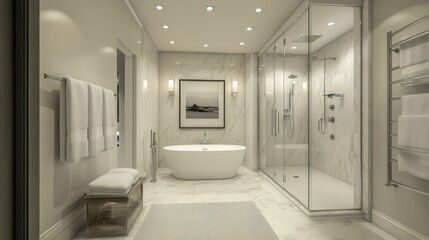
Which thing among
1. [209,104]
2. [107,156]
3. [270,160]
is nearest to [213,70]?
[209,104]

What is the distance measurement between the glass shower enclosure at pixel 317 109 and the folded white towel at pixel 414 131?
733mm

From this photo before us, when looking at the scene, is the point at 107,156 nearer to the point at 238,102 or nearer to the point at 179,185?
the point at 179,185

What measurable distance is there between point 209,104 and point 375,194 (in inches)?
146

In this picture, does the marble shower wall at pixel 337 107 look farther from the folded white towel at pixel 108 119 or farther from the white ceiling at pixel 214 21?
the folded white towel at pixel 108 119

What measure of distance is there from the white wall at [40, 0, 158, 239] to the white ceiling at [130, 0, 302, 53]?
741 millimetres

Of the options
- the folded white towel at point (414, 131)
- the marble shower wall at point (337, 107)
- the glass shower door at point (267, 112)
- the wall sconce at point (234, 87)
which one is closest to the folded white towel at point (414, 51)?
the folded white towel at point (414, 131)

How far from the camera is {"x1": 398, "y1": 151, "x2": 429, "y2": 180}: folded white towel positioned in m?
1.88

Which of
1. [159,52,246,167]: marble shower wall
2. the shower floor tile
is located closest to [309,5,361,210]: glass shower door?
the shower floor tile

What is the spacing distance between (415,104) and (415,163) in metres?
0.46

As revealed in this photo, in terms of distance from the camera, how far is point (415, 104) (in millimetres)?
1979

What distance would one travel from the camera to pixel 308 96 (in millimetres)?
3062

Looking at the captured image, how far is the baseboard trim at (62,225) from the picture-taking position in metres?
1.78

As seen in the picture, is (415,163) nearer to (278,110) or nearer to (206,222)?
(206,222)

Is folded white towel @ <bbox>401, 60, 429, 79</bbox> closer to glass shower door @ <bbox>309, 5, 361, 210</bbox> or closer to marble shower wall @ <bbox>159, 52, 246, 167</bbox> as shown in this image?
glass shower door @ <bbox>309, 5, 361, 210</bbox>
